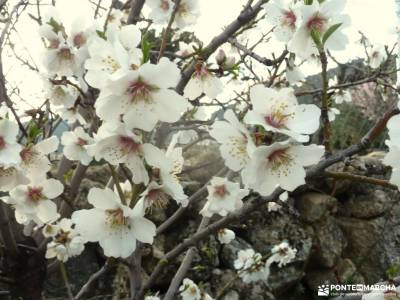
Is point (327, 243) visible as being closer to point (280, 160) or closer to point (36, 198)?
point (36, 198)

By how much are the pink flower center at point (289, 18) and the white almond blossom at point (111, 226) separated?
0.79m

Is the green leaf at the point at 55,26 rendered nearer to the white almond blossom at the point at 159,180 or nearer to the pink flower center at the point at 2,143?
the pink flower center at the point at 2,143

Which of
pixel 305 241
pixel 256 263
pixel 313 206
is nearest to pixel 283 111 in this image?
pixel 256 263

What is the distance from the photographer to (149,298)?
258 centimetres

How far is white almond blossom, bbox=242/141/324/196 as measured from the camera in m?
0.92

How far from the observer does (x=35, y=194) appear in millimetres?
1588

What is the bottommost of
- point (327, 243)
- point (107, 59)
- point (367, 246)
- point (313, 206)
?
point (367, 246)

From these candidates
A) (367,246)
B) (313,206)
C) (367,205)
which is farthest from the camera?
(367,205)

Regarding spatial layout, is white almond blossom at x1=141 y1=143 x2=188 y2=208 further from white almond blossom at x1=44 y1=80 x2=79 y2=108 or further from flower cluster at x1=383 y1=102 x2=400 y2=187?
white almond blossom at x1=44 y1=80 x2=79 y2=108

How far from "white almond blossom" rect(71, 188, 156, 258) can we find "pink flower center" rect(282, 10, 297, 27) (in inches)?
31.0

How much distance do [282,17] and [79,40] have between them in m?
0.70

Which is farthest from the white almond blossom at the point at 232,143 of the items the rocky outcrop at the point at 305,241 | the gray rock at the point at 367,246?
the gray rock at the point at 367,246

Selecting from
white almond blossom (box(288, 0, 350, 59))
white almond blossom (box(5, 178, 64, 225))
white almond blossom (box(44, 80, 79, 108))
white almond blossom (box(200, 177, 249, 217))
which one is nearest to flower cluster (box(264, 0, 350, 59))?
white almond blossom (box(288, 0, 350, 59))

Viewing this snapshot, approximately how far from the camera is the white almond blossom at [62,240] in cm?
215
